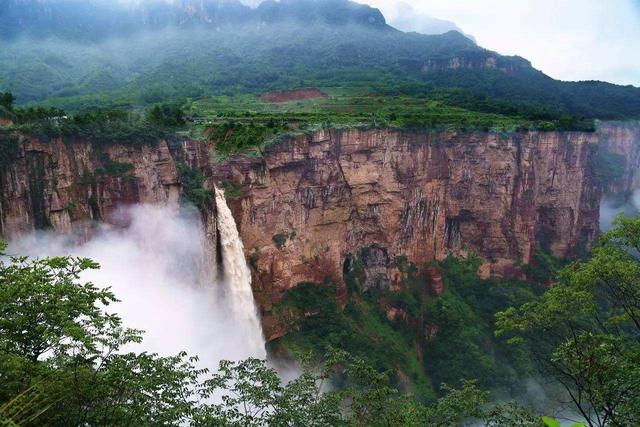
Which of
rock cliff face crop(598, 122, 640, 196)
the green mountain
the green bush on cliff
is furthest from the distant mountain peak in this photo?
the green bush on cliff

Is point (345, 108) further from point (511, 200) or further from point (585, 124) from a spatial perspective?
point (585, 124)

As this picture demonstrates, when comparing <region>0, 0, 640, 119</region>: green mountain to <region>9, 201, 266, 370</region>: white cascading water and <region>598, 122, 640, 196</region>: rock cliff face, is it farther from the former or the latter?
<region>9, 201, 266, 370</region>: white cascading water

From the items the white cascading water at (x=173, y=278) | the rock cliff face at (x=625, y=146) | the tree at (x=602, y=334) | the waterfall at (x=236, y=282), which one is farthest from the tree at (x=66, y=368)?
the rock cliff face at (x=625, y=146)

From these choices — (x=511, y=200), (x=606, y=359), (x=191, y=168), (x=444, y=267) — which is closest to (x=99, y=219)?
(x=191, y=168)

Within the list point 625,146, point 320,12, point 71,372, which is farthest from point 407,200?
point 320,12

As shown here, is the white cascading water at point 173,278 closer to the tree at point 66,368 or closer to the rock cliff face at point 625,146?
the tree at point 66,368

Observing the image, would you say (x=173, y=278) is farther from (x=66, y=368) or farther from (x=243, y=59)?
(x=243, y=59)
